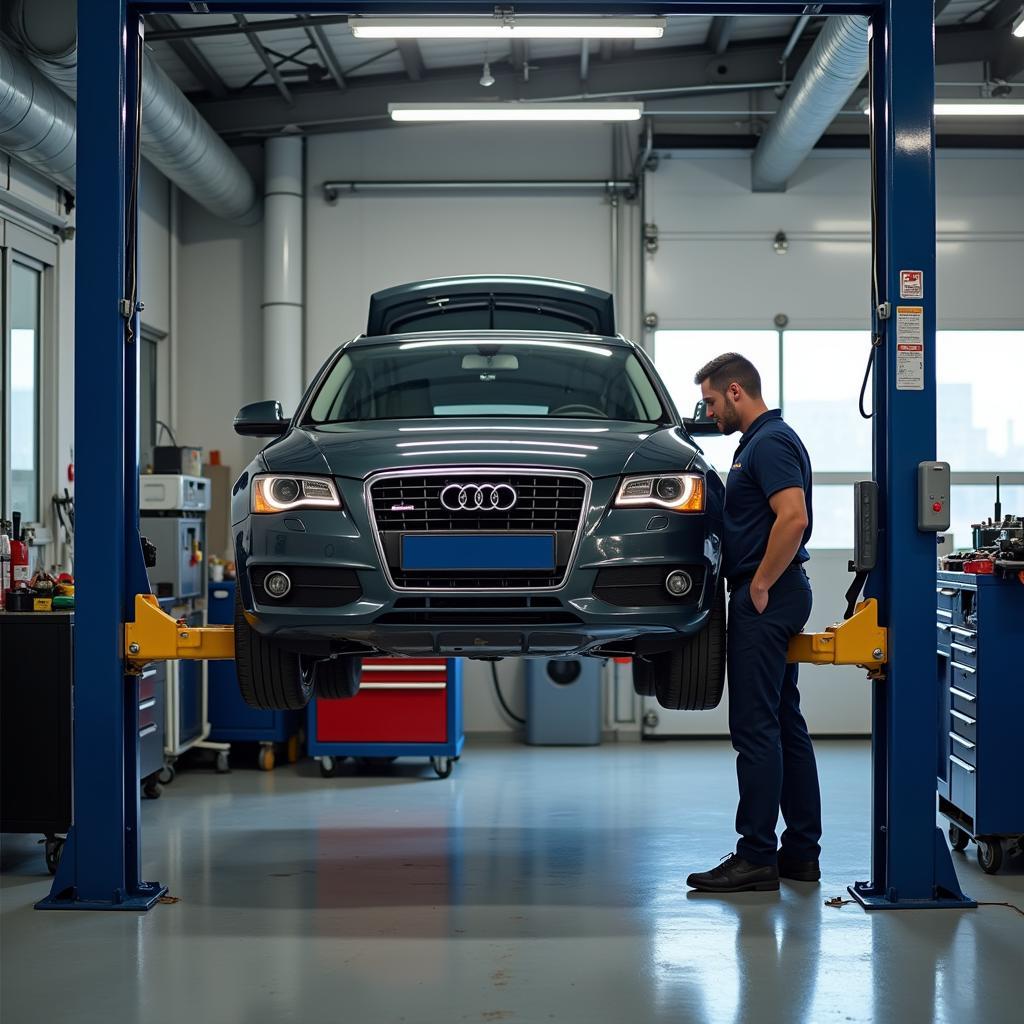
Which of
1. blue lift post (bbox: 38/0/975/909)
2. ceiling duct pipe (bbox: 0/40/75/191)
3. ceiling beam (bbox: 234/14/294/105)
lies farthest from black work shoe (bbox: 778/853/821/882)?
ceiling beam (bbox: 234/14/294/105)

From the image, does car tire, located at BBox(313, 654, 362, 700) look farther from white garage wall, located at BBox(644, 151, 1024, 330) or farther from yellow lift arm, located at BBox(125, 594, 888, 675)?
white garage wall, located at BBox(644, 151, 1024, 330)

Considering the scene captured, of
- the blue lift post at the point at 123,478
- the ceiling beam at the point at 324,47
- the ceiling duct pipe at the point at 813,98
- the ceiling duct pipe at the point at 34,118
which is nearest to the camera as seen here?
the blue lift post at the point at 123,478

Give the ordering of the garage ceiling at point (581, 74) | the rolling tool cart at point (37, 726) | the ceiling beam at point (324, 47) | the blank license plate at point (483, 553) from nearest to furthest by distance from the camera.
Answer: the blank license plate at point (483, 553) < the rolling tool cart at point (37, 726) < the ceiling beam at point (324, 47) < the garage ceiling at point (581, 74)

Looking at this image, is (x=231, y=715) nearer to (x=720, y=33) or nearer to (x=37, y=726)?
(x=37, y=726)

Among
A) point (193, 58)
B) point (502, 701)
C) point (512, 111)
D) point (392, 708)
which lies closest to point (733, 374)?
point (512, 111)

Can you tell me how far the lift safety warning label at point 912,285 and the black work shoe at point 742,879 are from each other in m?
1.96

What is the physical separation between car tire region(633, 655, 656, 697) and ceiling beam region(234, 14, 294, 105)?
14.3ft

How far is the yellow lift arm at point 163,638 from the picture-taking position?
3.89 m

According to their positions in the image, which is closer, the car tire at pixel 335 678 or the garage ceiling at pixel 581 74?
the car tire at pixel 335 678

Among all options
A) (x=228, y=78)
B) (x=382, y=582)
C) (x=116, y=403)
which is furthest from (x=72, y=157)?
(x=382, y=582)

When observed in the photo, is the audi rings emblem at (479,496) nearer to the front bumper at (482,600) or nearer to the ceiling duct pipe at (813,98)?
the front bumper at (482,600)

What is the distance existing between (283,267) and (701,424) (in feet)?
15.1

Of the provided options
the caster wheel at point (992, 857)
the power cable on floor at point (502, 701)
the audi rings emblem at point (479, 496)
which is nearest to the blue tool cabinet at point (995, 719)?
the caster wheel at point (992, 857)

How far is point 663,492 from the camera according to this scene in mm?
3488
